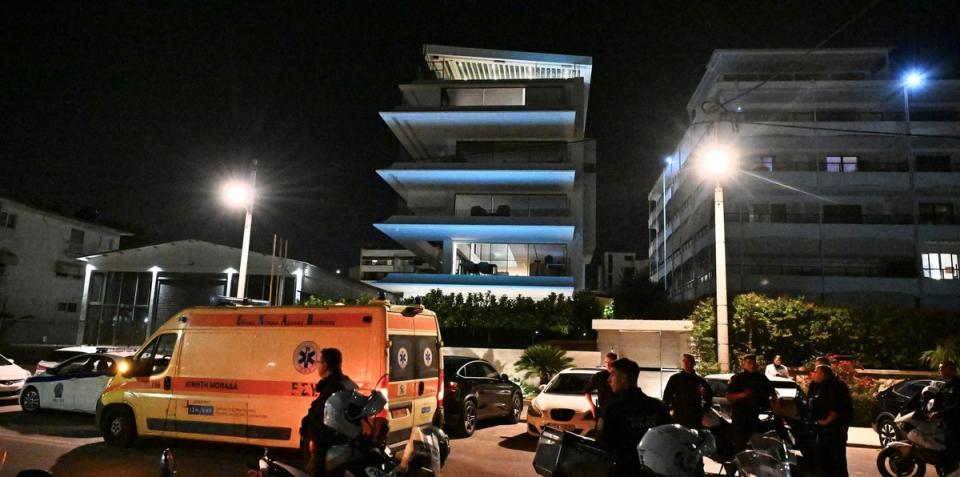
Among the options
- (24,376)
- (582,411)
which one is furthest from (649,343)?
(24,376)


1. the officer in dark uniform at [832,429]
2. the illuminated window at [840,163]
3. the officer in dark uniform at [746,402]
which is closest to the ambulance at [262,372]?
the officer in dark uniform at [746,402]

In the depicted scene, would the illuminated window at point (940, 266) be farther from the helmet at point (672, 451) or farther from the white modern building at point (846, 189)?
the helmet at point (672, 451)

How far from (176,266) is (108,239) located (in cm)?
1762

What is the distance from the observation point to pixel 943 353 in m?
15.3

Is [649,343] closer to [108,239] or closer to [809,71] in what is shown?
[809,71]

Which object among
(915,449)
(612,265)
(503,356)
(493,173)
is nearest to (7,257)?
(493,173)

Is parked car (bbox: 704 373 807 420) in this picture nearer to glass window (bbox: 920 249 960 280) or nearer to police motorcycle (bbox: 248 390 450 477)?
police motorcycle (bbox: 248 390 450 477)

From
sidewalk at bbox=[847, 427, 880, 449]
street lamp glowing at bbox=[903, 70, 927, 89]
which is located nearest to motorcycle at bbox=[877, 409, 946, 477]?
sidewalk at bbox=[847, 427, 880, 449]

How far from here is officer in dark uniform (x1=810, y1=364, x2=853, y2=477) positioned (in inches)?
273

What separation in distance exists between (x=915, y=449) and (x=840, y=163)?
126 ft

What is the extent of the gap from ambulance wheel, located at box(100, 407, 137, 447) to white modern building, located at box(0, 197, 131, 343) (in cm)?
2664

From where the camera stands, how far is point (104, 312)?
2847 cm

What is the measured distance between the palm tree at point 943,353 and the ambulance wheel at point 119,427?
60.9 ft

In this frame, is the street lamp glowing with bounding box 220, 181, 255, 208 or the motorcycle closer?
the motorcycle
